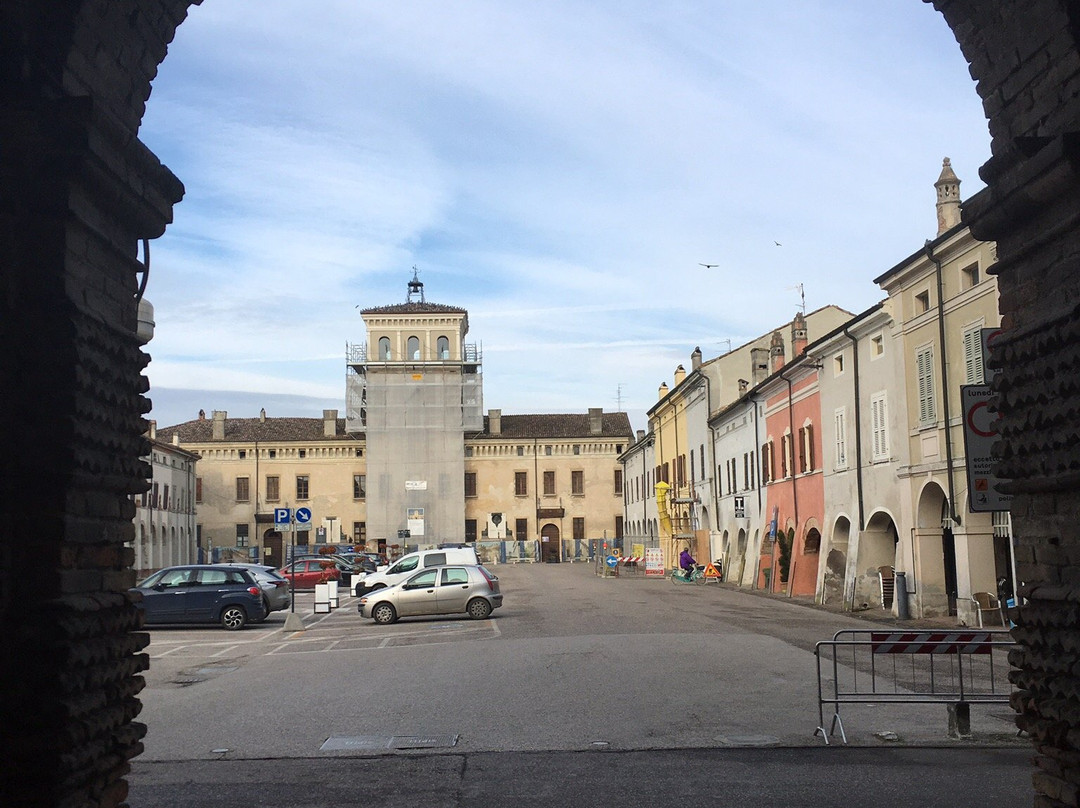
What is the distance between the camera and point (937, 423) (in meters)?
27.2

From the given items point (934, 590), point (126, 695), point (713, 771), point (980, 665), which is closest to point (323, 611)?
point (934, 590)

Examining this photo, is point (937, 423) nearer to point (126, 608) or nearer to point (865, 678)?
point (865, 678)

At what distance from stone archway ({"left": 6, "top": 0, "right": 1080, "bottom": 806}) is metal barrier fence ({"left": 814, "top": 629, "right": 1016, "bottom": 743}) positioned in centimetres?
568

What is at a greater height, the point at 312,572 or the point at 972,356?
the point at 972,356

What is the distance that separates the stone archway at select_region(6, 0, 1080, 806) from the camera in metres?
5.74

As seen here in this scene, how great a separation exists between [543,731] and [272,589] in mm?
→ 19444

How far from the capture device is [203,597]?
28359 mm

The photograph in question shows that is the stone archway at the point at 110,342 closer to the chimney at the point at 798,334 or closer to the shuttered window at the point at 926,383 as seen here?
the shuttered window at the point at 926,383

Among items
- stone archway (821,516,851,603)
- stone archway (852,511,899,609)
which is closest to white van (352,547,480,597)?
stone archway (821,516,851,603)

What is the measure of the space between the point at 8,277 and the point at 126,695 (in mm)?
2423

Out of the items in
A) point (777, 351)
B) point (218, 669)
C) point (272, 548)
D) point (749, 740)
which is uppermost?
point (777, 351)

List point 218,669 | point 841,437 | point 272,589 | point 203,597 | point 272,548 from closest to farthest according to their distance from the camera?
point 218,669, point 203,597, point 272,589, point 841,437, point 272,548

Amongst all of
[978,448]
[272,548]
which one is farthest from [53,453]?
[272,548]

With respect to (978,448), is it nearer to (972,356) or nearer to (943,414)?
(972,356)
